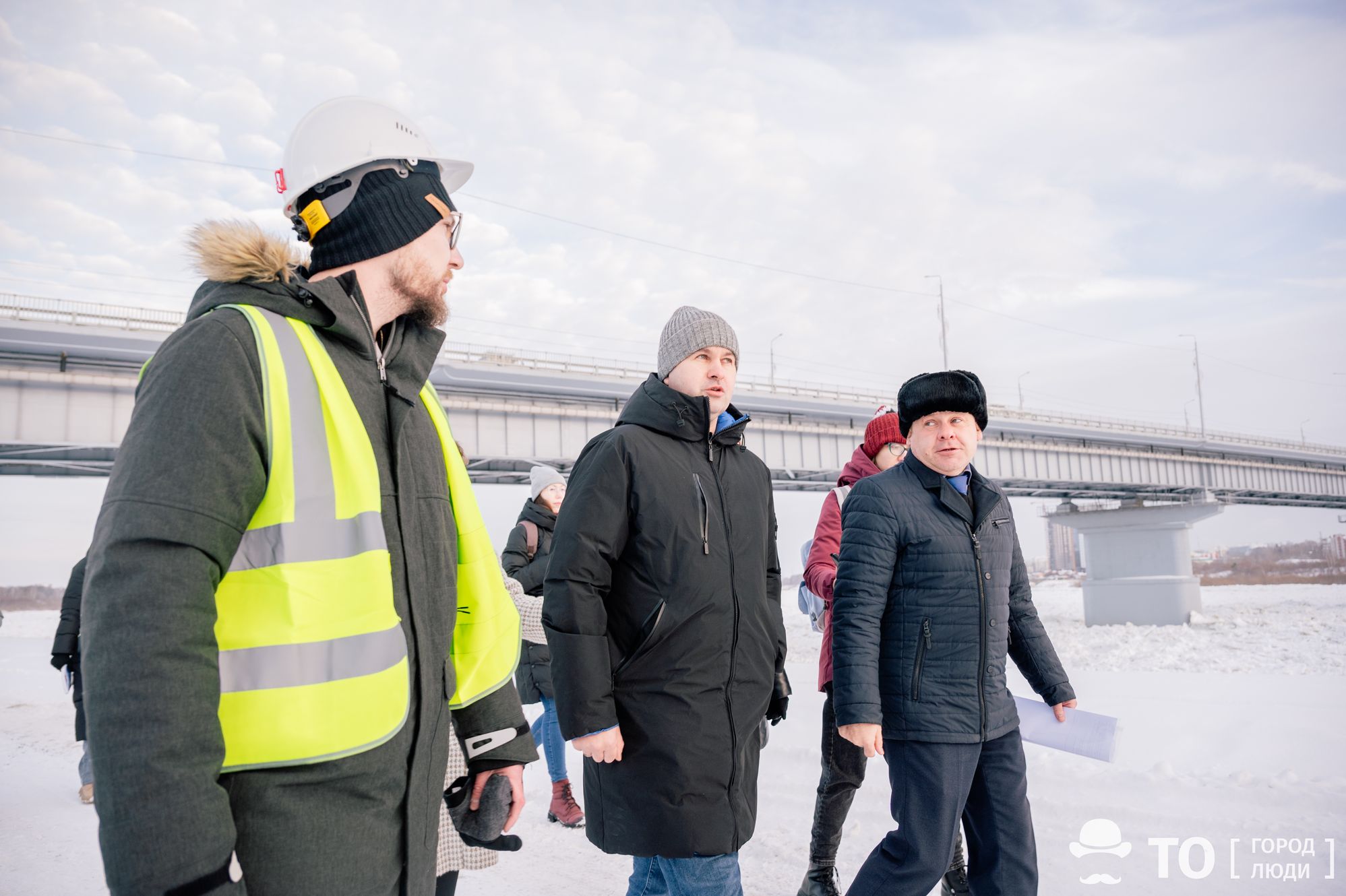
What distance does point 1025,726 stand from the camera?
10.9 ft

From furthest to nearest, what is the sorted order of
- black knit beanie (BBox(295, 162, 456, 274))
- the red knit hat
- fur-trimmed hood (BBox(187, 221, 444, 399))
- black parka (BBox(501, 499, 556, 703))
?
black parka (BBox(501, 499, 556, 703))
the red knit hat
black knit beanie (BBox(295, 162, 456, 274))
fur-trimmed hood (BBox(187, 221, 444, 399))

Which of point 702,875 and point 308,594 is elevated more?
point 308,594

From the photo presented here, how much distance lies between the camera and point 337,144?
185cm

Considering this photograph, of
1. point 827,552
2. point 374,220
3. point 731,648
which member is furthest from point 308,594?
point 827,552

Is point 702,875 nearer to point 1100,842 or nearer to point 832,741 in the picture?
point 832,741

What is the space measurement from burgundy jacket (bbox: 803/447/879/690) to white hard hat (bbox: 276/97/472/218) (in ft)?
10.0

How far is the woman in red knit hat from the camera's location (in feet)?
12.2

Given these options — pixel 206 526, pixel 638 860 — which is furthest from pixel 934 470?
pixel 206 526

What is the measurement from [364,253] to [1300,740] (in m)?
7.57

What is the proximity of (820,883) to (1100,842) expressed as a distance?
5.36 ft

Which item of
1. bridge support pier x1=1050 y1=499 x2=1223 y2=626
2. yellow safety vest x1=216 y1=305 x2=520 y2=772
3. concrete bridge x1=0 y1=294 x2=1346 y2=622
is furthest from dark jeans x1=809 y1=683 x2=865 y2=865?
bridge support pier x1=1050 y1=499 x2=1223 y2=626

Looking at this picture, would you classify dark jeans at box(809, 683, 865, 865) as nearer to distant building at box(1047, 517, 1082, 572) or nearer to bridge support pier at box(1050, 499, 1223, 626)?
bridge support pier at box(1050, 499, 1223, 626)

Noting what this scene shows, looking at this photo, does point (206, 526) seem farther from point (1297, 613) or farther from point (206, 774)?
point (1297, 613)

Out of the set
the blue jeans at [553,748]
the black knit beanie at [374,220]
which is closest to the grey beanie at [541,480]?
the blue jeans at [553,748]
